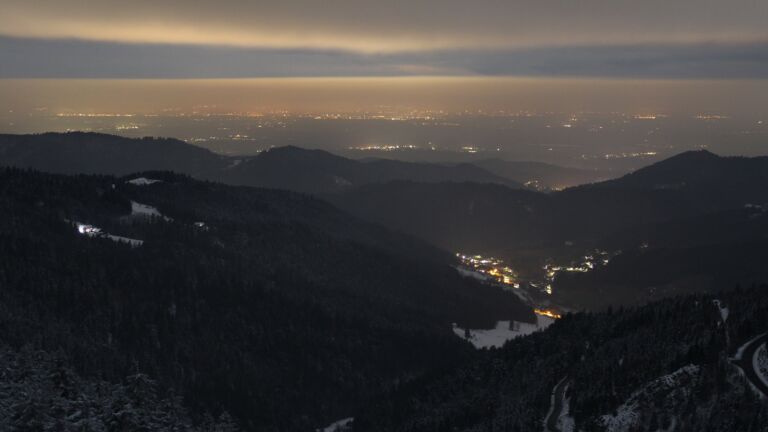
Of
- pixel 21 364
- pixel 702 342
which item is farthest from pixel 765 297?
pixel 21 364

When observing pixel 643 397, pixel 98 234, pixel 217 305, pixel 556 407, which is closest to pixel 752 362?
pixel 643 397

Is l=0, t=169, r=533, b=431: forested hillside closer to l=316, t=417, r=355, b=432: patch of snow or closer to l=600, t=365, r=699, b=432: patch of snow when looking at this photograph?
l=316, t=417, r=355, b=432: patch of snow

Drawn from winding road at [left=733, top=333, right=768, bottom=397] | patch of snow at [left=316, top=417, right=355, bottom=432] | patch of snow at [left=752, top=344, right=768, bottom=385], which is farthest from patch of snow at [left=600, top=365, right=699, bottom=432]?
patch of snow at [left=316, top=417, right=355, bottom=432]

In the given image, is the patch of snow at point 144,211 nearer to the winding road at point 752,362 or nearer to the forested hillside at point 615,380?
the forested hillside at point 615,380

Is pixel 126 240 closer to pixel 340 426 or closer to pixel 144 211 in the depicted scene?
pixel 144 211

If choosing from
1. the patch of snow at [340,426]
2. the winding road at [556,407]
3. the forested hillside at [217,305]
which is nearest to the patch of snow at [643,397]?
the winding road at [556,407]

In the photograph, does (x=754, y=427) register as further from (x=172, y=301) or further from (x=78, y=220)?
(x=78, y=220)
